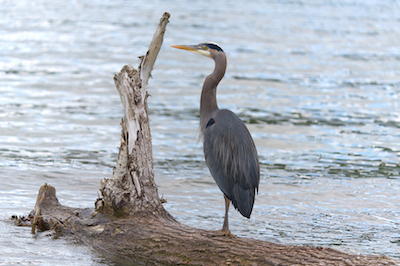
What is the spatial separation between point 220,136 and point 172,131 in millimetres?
7021

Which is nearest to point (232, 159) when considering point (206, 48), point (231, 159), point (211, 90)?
point (231, 159)

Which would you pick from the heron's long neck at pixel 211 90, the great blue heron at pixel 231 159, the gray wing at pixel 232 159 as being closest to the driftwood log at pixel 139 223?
the great blue heron at pixel 231 159

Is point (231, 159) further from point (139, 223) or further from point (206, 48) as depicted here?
point (206, 48)

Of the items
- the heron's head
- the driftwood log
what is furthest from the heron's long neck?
the driftwood log

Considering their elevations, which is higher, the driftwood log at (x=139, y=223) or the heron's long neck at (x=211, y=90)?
the heron's long neck at (x=211, y=90)

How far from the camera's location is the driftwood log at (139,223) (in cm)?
574

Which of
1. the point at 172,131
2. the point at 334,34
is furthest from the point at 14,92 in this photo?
the point at 334,34

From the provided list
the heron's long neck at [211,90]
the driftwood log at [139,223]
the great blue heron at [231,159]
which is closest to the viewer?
the driftwood log at [139,223]

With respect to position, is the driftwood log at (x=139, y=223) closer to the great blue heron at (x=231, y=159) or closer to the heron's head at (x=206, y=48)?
the great blue heron at (x=231, y=159)

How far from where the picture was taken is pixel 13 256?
6500 mm

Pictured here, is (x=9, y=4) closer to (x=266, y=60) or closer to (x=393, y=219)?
(x=266, y=60)

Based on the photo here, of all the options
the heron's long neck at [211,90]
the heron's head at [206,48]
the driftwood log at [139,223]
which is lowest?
the driftwood log at [139,223]

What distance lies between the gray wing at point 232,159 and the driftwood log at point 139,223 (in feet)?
1.90

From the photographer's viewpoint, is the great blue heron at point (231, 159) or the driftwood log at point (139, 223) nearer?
the driftwood log at point (139, 223)
